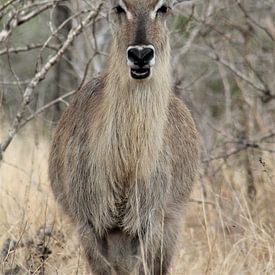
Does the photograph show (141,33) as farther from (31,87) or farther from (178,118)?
(31,87)

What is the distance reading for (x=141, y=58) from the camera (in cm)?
543

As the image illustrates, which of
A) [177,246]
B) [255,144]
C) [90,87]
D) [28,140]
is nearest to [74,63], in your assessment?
[28,140]

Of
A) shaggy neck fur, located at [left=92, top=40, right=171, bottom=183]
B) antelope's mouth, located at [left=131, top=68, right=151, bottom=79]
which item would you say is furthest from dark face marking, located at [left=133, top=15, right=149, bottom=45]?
shaggy neck fur, located at [left=92, top=40, right=171, bottom=183]

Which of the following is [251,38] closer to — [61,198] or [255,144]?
[255,144]

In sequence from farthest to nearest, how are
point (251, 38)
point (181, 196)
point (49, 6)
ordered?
point (251, 38)
point (49, 6)
point (181, 196)

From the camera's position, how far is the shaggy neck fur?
5.81 m

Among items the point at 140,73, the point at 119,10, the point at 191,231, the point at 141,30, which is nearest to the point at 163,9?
the point at 119,10

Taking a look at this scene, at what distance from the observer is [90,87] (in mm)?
6555

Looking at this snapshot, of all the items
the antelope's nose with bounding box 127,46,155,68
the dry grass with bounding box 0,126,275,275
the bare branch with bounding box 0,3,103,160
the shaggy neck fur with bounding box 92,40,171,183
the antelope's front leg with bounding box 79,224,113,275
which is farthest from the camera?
the bare branch with bounding box 0,3,103,160

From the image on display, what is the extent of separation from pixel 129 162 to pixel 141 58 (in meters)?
0.80

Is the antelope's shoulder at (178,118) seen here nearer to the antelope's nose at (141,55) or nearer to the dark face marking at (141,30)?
the dark face marking at (141,30)

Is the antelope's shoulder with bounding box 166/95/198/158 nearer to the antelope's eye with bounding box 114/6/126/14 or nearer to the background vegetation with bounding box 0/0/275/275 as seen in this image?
the background vegetation with bounding box 0/0/275/275

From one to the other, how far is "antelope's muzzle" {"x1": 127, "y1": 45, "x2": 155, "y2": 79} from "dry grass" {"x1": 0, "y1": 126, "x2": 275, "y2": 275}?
4.88 feet

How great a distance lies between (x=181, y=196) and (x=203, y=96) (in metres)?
7.06
